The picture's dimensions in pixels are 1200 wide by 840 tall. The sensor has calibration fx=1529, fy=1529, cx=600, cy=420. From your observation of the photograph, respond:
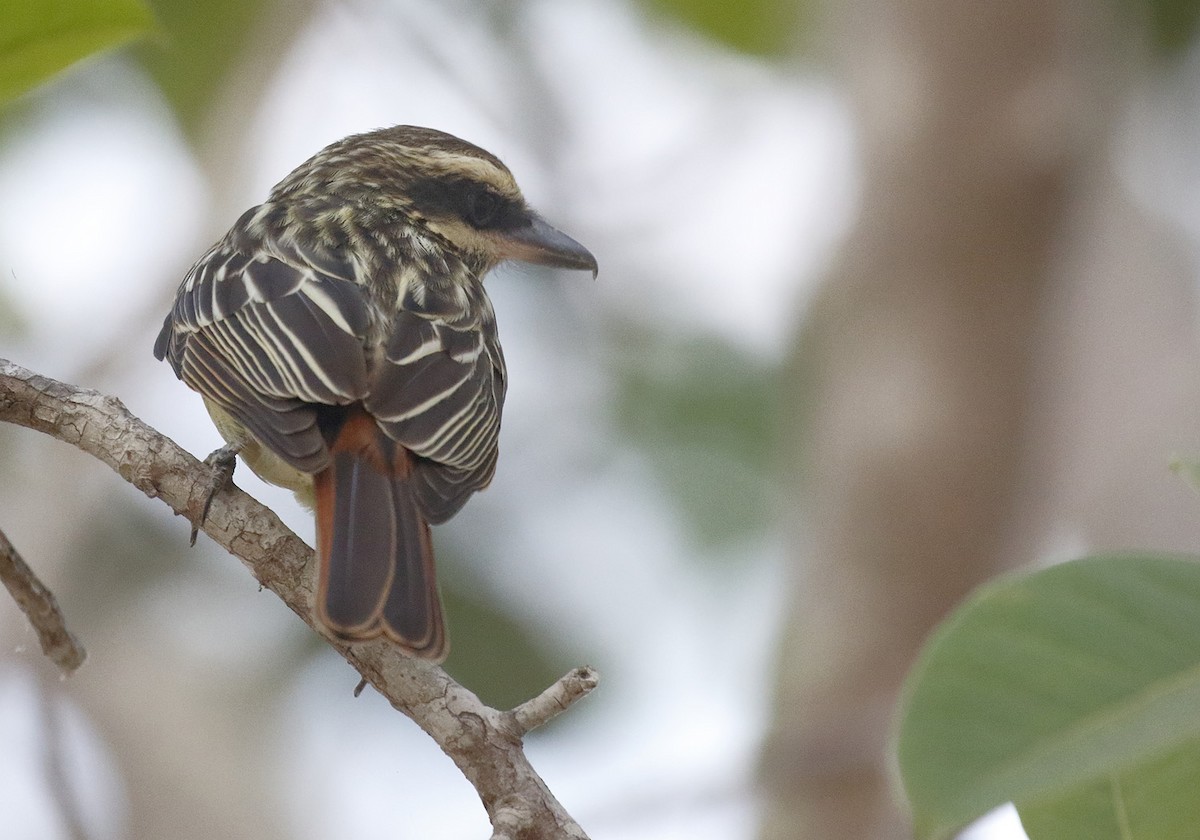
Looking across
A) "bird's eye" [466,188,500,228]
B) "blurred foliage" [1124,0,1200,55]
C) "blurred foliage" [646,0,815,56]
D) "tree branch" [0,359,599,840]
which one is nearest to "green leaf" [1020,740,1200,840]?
"tree branch" [0,359,599,840]

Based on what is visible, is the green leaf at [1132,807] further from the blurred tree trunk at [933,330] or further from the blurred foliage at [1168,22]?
the blurred foliage at [1168,22]

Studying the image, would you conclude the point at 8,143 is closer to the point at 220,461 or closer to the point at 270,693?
the point at 270,693

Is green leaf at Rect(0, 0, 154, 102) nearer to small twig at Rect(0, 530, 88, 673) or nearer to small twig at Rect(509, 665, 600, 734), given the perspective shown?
small twig at Rect(0, 530, 88, 673)

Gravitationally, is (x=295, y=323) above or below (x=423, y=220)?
below

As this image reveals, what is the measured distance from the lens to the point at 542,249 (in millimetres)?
3996

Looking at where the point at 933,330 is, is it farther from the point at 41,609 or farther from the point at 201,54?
the point at 41,609

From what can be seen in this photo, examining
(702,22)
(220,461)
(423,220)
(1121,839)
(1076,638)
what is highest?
(702,22)

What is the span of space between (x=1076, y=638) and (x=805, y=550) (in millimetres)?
4803

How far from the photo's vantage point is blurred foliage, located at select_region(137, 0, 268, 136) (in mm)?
5762

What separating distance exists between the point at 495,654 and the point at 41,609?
151 inches

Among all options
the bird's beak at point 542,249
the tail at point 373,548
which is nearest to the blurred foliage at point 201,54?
the bird's beak at point 542,249

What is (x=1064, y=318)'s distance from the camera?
6320 millimetres

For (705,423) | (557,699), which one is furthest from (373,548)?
(705,423)

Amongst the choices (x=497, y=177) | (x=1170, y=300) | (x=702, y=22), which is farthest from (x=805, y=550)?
(x=497, y=177)
